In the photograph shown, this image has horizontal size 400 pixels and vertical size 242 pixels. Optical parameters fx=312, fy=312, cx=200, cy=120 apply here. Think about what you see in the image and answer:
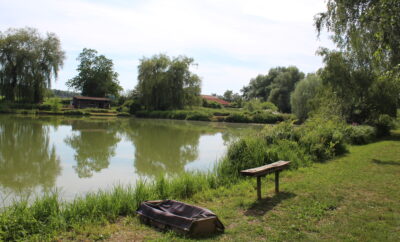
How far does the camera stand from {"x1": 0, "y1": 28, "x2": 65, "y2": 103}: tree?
41594 millimetres

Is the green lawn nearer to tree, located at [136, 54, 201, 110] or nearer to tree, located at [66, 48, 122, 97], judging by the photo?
tree, located at [136, 54, 201, 110]

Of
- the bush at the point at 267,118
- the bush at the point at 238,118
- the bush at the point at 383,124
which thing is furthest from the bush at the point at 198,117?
the bush at the point at 383,124

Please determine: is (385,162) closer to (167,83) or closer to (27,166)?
(27,166)

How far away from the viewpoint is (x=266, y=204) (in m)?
5.59

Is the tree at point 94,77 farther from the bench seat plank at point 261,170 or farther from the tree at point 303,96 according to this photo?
the bench seat plank at point 261,170

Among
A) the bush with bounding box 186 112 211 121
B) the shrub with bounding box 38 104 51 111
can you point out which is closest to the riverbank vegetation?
the bush with bounding box 186 112 211 121

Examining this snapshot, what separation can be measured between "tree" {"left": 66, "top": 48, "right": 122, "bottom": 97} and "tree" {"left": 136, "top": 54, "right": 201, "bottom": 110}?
18.2 meters

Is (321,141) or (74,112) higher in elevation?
(74,112)

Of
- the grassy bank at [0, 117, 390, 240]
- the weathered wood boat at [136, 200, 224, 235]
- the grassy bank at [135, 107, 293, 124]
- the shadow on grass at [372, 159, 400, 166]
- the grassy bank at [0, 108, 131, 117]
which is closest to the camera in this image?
the weathered wood boat at [136, 200, 224, 235]

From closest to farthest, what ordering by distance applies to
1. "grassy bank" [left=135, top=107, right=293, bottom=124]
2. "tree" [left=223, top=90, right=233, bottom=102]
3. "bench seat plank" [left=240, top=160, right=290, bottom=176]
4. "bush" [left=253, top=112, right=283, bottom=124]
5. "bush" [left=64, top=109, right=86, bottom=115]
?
1. "bench seat plank" [left=240, top=160, right=290, bottom=176]
2. "bush" [left=253, top=112, right=283, bottom=124]
3. "grassy bank" [left=135, top=107, right=293, bottom=124]
4. "bush" [left=64, top=109, right=86, bottom=115]
5. "tree" [left=223, top=90, right=233, bottom=102]

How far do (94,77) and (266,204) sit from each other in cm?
6378

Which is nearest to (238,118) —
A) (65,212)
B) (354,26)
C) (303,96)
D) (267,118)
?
(267,118)

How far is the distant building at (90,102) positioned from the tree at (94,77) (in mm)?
5702

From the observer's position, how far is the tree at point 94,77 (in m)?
64.3
